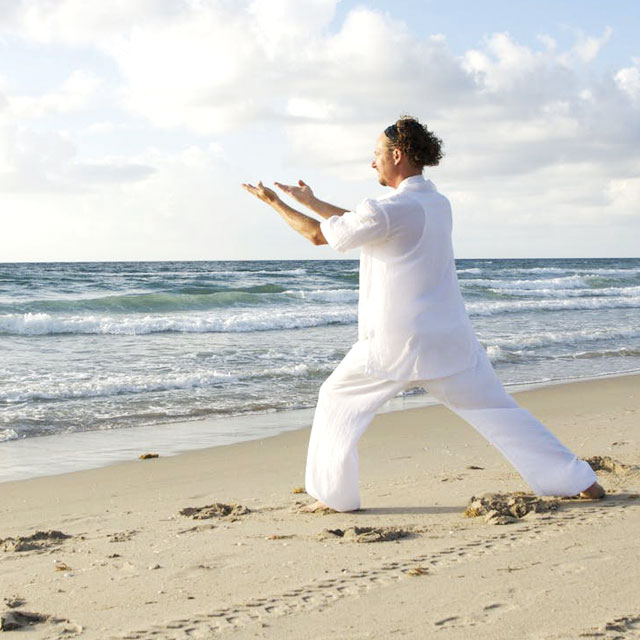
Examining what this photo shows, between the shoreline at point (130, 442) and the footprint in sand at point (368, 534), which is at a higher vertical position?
the footprint in sand at point (368, 534)

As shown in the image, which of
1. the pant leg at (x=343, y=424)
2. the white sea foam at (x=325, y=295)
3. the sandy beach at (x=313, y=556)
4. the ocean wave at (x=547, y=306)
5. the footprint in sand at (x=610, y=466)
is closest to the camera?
the sandy beach at (x=313, y=556)

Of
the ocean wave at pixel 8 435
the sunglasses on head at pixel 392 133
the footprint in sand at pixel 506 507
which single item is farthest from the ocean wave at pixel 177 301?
the sunglasses on head at pixel 392 133

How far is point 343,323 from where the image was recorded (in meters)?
19.5

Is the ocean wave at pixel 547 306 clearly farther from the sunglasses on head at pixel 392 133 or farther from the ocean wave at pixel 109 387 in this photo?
the sunglasses on head at pixel 392 133

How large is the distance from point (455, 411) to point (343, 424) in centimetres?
55

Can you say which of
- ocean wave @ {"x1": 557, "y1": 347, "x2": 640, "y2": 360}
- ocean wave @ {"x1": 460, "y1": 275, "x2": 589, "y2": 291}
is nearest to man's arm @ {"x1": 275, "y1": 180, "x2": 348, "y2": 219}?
ocean wave @ {"x1": 557, "y1": 347, "x2": 640, "y2": 360}

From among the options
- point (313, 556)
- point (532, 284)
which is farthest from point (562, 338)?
point (532, 284)

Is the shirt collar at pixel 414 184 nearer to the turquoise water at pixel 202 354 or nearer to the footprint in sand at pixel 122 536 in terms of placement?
the footprint in sand at pixel 122 536

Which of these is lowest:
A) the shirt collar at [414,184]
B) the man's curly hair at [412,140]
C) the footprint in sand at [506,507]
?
the footprint in sand at [506,507]

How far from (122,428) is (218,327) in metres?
10.1

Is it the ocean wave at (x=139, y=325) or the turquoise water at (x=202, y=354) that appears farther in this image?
the ocean wave at (x=139, y=325)

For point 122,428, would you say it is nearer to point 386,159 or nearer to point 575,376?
point 386,159

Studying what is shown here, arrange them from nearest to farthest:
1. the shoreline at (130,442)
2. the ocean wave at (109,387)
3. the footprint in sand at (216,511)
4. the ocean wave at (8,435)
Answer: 1. the footprint in sand at (216,511)
2. the shoreline at (130,442)
3. the ocean wave at (8,435)
4. the ocean wave at (109,387)

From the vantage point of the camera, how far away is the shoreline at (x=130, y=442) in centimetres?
626
